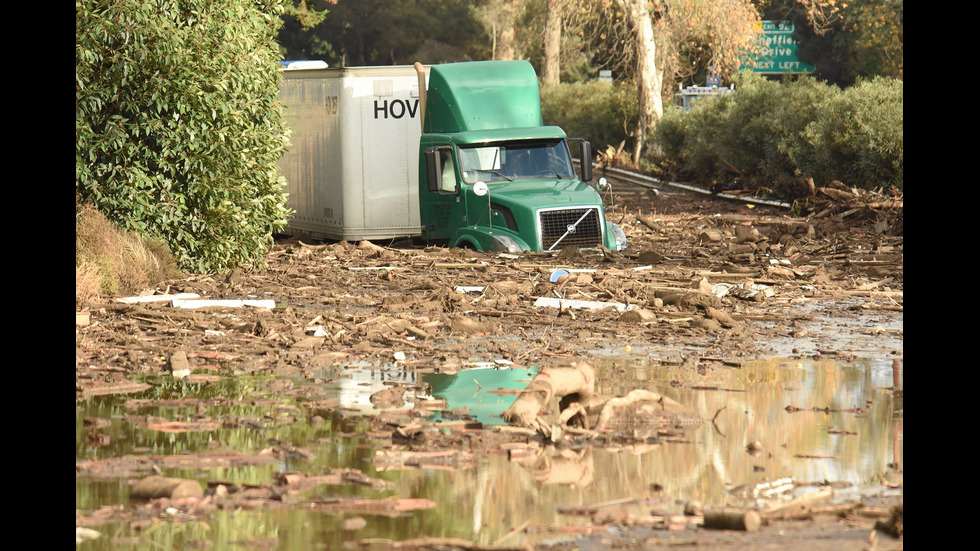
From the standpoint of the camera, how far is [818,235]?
24.3 metres

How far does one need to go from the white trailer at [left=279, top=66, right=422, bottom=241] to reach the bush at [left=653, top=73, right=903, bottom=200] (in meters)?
11.9

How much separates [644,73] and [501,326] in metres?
30.8

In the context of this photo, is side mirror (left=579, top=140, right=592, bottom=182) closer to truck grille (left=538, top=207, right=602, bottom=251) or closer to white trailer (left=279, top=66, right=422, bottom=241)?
truck grille (left=538, top=207, right=602, bottom=251)

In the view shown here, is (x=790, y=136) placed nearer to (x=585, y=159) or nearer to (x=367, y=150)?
(x=585, y=159)

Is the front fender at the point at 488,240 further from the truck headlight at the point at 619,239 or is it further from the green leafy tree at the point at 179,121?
the green leafy tree at the point at 179,121

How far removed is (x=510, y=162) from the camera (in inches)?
862

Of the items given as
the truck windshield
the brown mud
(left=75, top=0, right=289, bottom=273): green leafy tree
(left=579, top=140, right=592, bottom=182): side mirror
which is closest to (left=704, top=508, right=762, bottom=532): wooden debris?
the brown mud

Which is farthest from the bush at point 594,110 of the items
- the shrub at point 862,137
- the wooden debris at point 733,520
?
the wooden debris at point 733,520

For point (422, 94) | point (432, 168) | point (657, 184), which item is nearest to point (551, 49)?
point (657, 184)

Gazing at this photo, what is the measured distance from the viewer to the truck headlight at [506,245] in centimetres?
2034

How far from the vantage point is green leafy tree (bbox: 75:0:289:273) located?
16406mm

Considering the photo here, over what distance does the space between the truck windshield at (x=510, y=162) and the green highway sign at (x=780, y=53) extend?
1696 inches
